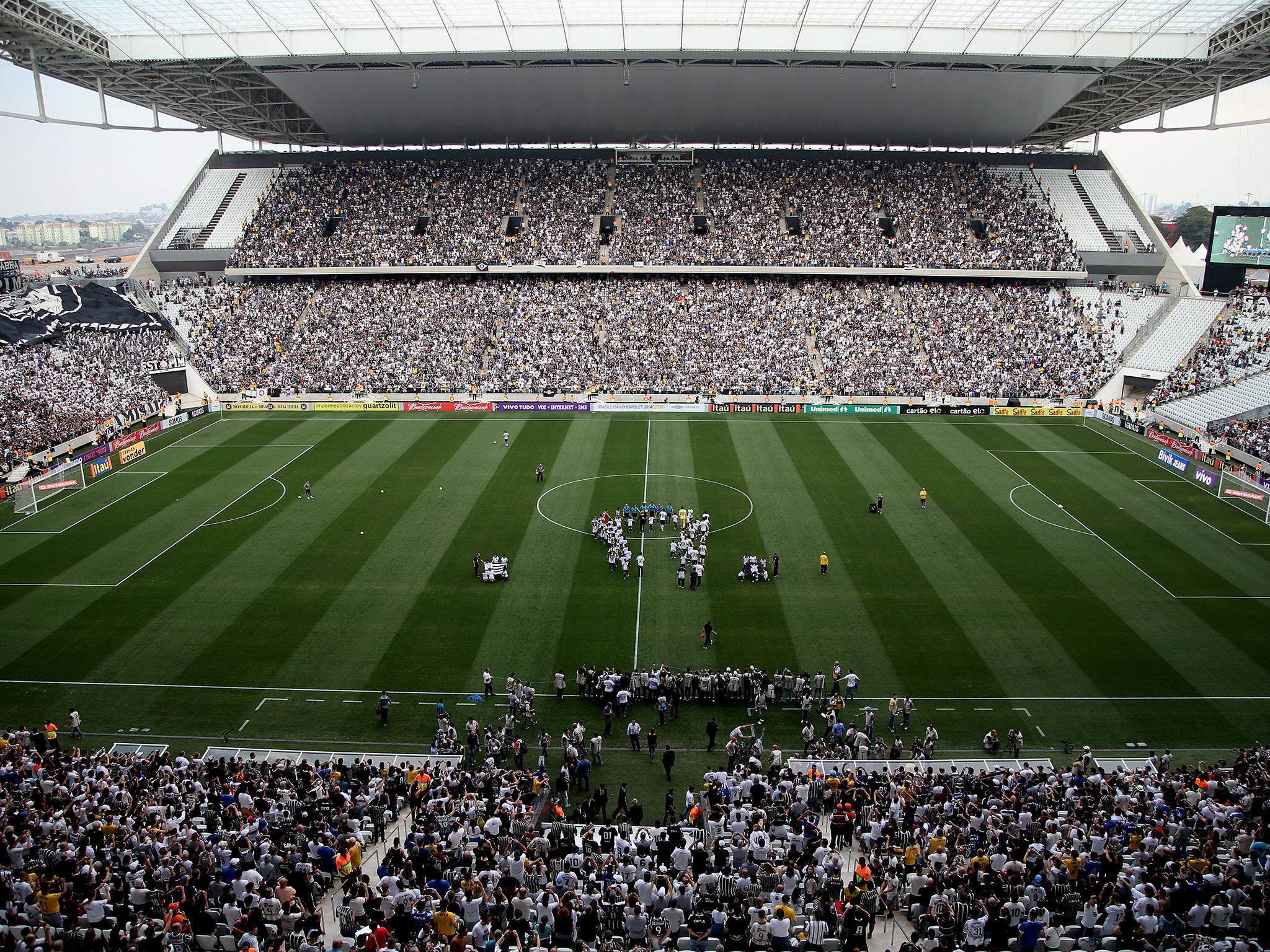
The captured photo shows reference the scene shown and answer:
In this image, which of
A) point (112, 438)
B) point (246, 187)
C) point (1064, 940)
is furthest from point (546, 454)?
point (246, 187)

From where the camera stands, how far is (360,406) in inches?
2172

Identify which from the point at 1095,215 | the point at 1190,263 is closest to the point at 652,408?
the point at 1095,215

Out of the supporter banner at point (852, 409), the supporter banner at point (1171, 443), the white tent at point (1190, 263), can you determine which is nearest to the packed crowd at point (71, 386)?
the supporter banner at point (852, 409)

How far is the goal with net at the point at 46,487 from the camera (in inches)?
1463

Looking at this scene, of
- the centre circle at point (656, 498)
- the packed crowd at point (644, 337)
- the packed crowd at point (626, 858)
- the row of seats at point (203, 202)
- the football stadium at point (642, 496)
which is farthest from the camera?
the row of seats at point (203, 202)

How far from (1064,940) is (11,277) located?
66.2 meters

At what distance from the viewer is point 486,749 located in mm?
21172

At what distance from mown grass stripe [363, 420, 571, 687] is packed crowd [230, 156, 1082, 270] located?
28.6 meters

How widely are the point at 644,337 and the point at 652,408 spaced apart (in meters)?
7.72

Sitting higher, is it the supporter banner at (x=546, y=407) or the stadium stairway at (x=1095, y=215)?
the stadium stairway at (x=1095, y=215)

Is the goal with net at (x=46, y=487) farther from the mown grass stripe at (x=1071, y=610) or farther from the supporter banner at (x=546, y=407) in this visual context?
the mown grass stripe at (x=1071, y=610)

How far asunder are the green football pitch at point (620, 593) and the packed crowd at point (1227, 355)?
8.79 m

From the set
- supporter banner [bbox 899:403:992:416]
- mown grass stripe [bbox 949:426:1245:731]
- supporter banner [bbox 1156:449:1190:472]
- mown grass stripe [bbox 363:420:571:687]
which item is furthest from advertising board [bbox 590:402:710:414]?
supporter banner [bbox 1156:449:1190:472]

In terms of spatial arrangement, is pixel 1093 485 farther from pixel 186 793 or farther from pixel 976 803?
pixel 186 793
